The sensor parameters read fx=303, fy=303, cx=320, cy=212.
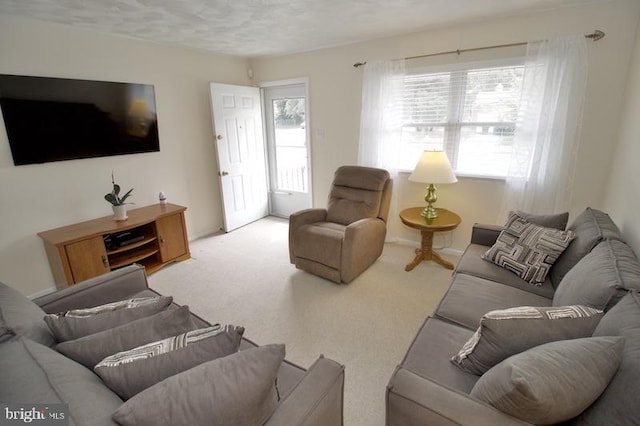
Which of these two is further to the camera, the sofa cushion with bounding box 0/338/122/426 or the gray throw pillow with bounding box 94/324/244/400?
the gray throw pillow with bounding box 94/324/244/400

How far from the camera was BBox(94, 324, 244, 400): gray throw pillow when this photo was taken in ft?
2.97

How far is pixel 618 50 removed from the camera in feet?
7.84

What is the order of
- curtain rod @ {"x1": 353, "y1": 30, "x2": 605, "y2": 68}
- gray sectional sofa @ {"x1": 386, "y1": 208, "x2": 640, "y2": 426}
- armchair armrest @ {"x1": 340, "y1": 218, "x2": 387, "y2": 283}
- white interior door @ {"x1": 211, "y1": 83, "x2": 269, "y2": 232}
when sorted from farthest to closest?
white interior door @ {"x1": 211, "y1": 83, "x2": 269, "y2": 232} < armchair armrest @ {"x1": 340, "y1": 218, "x2": 387, "y2": 283} < curtain rod @ {"x1": 353, "y1": 30, "x2": 605, "y2": 68} < gray sectional sofa @ {"x1": 386, "y1": 208, "x2": 640, "y2": 426}

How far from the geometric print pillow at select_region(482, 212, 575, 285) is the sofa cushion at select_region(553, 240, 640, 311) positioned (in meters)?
0.32

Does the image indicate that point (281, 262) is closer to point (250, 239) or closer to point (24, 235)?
point (250, 239)

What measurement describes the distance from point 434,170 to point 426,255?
3.04 ft

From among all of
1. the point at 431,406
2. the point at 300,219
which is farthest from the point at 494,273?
the point at 300,219

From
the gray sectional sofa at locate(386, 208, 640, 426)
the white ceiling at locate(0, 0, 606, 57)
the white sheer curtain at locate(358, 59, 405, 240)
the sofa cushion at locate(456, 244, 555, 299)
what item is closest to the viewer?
the gray sectional sofa at locate(386, 208, 640, 426)

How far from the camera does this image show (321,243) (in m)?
2.83

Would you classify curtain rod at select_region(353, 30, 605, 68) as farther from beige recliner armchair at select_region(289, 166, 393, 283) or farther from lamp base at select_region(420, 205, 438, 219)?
lamp base at select_region(420, 205, 438, 219)

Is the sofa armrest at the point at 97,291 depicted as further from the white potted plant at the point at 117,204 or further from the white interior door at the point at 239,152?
the white interior door at the point at 239,152

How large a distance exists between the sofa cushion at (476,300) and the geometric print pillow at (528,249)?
21 cm

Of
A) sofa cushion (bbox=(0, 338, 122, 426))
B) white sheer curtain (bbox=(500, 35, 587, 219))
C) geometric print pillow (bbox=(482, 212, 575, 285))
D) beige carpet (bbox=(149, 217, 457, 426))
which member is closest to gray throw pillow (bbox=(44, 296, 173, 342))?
sofa cushion (bbox=(0, 338, 122, 426))

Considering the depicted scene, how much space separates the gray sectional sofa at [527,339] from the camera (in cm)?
87
